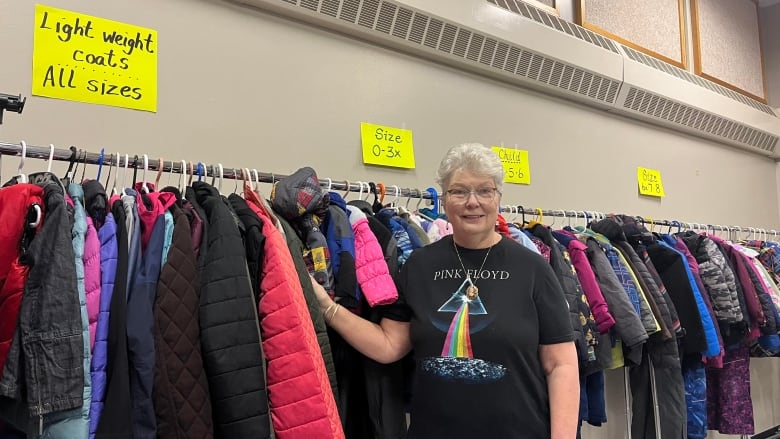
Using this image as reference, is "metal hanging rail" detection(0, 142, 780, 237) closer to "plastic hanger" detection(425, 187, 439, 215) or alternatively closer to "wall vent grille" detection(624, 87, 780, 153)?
"plastic hanger" detection(425, 187, 439, 215)

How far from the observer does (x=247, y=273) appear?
4.16ft

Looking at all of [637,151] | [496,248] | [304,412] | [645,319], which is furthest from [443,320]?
[637,151]

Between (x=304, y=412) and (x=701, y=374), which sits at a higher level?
(x=304, y=412)

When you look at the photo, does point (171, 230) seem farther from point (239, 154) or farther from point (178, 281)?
point (239, 154)

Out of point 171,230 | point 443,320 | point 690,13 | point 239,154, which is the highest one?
point 690,13

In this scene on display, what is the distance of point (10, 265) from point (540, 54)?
2538 millimetres

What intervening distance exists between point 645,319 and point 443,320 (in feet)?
4.08

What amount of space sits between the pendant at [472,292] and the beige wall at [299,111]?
0.97 meters

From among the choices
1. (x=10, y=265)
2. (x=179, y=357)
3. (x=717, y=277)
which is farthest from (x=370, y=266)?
(x=717, y=277)

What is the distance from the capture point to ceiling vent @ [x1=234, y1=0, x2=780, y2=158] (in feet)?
7.59

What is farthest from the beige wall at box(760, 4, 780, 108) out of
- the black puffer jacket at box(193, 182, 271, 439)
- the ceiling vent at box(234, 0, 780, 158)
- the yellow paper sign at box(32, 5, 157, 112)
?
the black puffer jacket at box(193, 182, 271, 439)

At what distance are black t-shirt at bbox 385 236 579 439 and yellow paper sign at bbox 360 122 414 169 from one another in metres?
0.94

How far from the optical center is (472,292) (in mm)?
1464

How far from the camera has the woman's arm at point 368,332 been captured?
59.0 inches
